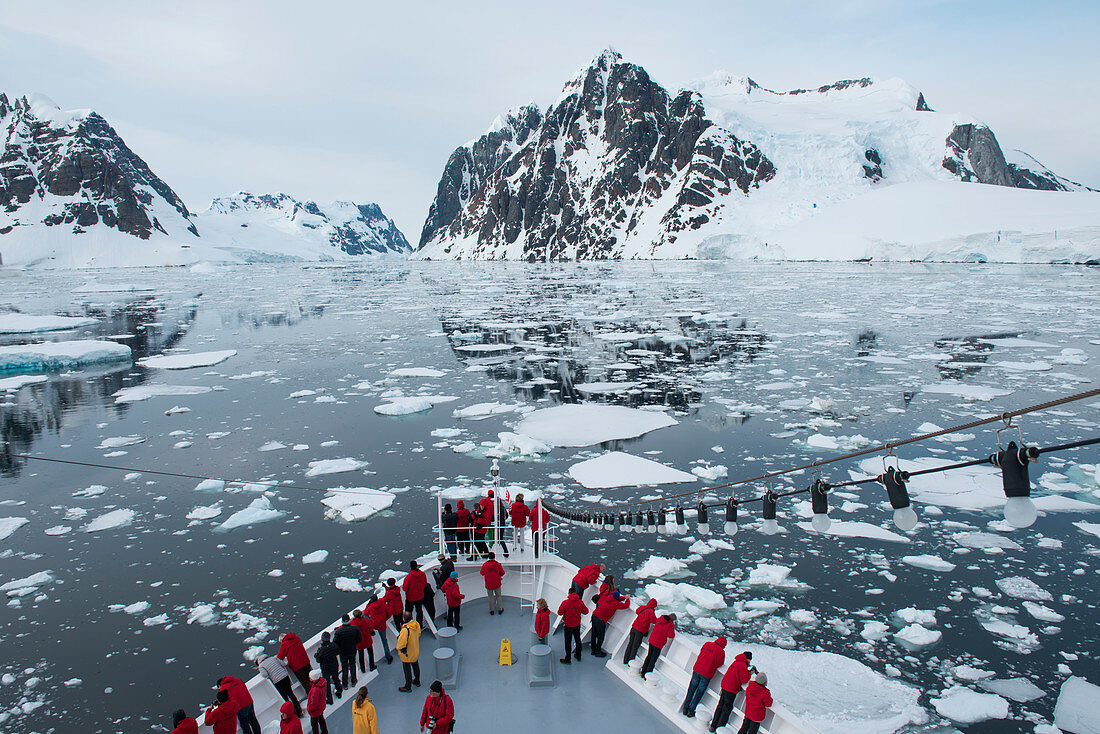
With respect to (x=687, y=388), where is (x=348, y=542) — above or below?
below

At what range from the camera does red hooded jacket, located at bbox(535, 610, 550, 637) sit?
9016mm

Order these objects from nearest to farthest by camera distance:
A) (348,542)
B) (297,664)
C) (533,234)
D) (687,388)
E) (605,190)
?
(297,664) → (348,542) → (687,388) → (605,190) → (533,234)

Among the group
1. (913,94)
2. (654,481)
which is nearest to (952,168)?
(913,94)

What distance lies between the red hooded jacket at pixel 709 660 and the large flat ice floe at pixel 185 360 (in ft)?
102

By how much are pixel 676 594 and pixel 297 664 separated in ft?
20.4

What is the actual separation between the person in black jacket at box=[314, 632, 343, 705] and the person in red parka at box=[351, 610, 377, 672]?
1.17ft

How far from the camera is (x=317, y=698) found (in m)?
7.19

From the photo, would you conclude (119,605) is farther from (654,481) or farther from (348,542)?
(654,481)

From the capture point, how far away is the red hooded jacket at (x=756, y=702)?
6777mm

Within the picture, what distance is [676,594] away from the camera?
10.8m

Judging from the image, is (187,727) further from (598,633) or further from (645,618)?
(645,618)

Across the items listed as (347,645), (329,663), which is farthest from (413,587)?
(329,663)

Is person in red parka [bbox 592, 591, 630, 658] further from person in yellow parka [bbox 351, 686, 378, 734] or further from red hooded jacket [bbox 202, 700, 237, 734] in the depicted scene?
red hooded jacket [bbox 202, 700, 237, 734]

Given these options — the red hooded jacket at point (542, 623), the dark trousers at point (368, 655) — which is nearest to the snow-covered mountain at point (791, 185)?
the red hooded jacket at point (542, 623)
